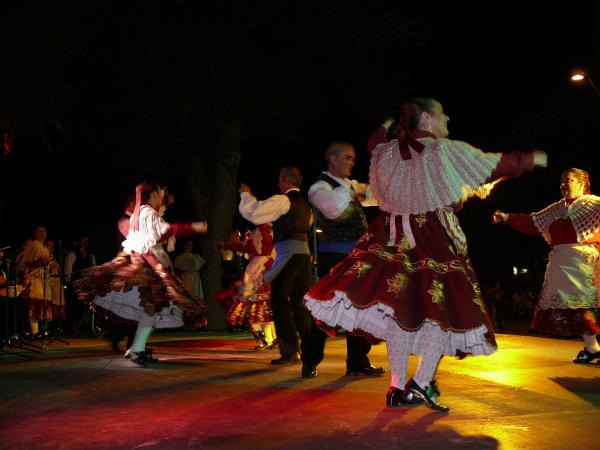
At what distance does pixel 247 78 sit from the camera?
564 inches

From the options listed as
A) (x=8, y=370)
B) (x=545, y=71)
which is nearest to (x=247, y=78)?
(x=8, y=370)

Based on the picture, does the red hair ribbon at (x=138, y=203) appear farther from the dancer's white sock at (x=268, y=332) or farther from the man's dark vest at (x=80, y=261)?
the man's dark vest at (x=80, y=261)

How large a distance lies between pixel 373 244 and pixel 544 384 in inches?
67.7

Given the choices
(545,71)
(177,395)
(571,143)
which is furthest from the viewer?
(571,143)

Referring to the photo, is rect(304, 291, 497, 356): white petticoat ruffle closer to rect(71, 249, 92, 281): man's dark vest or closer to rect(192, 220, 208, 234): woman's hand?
rect(192, 220, 208, 234): woman's hand

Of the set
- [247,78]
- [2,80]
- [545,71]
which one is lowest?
[2,80]

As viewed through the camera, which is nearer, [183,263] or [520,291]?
[183,263]

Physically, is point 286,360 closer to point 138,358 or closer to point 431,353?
point 138,358

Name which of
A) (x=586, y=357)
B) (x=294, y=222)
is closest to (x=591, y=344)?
(x=586, y=357)

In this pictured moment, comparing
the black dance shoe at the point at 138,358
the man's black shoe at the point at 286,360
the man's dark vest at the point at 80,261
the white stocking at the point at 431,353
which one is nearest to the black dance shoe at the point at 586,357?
the man's black shoe at the point at 286,360

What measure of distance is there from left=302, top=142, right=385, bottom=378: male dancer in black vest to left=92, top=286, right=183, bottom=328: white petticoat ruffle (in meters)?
1.68

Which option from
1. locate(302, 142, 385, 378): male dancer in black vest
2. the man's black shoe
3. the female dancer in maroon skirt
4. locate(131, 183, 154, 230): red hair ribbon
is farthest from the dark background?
the female dancer in maroon skirt

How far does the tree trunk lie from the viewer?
49.6ft

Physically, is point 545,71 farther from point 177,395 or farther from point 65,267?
point 177,395
